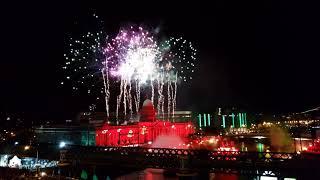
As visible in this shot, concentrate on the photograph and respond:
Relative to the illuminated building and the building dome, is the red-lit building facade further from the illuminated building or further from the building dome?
the illuminated building

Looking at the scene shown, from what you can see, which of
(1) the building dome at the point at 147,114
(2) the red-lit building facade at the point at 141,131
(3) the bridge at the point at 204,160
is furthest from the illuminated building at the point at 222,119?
(3) the bridge at the point at 204,160

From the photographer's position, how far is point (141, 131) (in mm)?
54906

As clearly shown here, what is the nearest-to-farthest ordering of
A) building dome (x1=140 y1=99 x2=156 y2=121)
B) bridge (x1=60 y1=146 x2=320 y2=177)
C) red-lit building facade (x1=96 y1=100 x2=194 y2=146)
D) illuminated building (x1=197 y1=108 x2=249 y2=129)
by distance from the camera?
bridge (x1=60 y1=146 x2=320 y2=177)
red-lit building facade (x1=96 y1=100 x2=194 y2=146)
building dome (x1=140 y1=99 x2=156 y2=121)
illuminated building (x1=197 y1=108 x2=249 y2=129)

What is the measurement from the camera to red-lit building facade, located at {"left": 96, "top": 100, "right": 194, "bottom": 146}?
47594mm

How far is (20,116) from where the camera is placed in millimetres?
55844

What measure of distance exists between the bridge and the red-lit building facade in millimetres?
13660

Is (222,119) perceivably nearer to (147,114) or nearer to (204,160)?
(147,114)

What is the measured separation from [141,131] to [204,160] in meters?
29.3

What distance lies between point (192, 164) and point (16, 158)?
72.8ft

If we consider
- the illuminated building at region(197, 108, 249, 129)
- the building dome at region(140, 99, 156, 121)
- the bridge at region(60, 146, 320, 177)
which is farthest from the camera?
the illuminated building at region(197, 108, 249, 129)

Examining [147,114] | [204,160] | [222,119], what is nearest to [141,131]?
[147,114]

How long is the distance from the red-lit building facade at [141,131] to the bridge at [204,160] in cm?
1366

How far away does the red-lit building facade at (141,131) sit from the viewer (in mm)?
47594

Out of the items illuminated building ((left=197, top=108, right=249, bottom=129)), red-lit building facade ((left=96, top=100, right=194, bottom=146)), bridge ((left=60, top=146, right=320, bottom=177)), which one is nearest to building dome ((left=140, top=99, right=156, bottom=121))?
red-lit building facade ((left=96, top=100, right=194, bottom=146))
